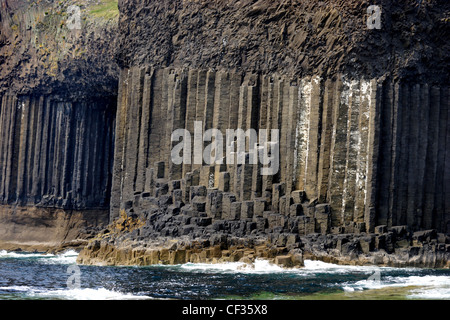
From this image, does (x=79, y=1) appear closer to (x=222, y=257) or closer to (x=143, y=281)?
(x=222, y=257)

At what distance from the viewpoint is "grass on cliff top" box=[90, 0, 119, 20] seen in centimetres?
5291

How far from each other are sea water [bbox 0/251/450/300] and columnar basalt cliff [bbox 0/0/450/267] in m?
1.97

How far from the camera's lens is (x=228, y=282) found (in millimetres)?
31031

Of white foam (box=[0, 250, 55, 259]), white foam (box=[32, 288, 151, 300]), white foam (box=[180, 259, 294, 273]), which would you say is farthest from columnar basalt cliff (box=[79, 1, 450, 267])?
white foam (box=[32, 288, 151, 300])

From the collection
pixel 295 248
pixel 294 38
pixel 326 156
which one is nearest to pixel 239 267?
pixel 295 248

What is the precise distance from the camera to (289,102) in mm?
40219

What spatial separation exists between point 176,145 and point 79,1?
54.5ft

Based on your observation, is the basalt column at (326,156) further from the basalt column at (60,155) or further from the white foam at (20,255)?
the basalt column at (60,155)

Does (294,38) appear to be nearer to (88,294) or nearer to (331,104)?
(331,104)

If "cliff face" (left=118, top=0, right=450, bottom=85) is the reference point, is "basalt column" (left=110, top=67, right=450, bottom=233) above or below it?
below

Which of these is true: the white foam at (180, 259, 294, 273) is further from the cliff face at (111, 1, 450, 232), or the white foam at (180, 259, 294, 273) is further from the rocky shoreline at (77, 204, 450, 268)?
the cliff face at (111, 1, 450, 232)

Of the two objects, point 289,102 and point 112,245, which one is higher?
point 289,102
